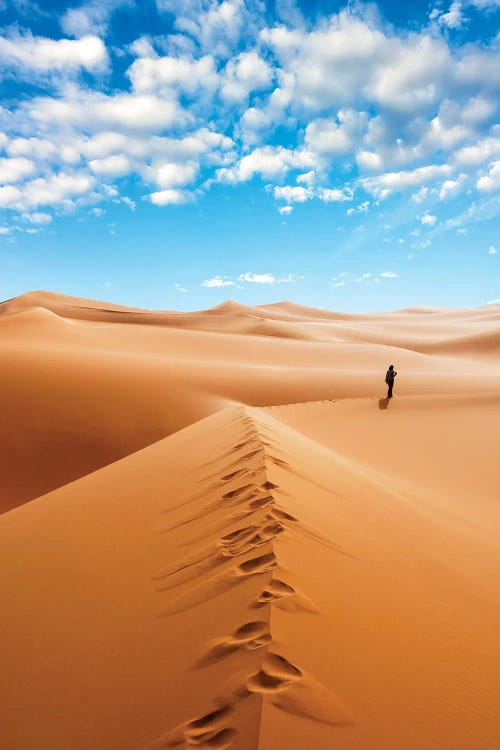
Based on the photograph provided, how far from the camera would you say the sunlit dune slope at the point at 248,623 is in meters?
1.64

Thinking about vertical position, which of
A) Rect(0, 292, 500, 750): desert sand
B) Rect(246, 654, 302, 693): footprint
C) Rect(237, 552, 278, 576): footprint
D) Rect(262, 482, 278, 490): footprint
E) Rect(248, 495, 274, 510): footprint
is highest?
Rect(262, 482, 278, 490): footprint

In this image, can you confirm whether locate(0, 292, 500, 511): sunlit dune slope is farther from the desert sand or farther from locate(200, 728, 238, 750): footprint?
locate(200, 728, 238, 750): footprint

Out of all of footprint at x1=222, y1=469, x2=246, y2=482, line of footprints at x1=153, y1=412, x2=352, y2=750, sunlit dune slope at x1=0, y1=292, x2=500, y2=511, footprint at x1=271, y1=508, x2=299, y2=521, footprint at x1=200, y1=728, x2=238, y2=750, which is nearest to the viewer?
footprint at x1=200, y1=728, x2=238, y2=750

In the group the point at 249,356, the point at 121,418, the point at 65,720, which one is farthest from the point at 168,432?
the point at 249,356

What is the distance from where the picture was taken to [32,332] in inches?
1024

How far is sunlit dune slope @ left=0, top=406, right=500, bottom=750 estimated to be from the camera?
5.37 feet

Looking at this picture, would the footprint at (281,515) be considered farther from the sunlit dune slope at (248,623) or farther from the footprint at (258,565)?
the footprint at (258,565)

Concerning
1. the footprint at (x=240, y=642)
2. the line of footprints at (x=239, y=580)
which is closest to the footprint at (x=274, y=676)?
the line of footprints at (x=239, y=580)

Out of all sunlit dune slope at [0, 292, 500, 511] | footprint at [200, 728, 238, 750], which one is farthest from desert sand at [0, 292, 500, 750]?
sunlit dune slope at [0, 292, 500, 511]

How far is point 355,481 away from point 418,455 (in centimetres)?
392

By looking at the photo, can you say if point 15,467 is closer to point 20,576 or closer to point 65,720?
point 20,576

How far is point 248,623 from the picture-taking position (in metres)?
2.06

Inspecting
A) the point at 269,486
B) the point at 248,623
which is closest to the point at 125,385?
the point at 269,486

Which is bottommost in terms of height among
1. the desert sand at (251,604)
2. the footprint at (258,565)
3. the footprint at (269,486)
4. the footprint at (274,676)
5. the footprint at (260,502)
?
the desert sand at (251,604)
